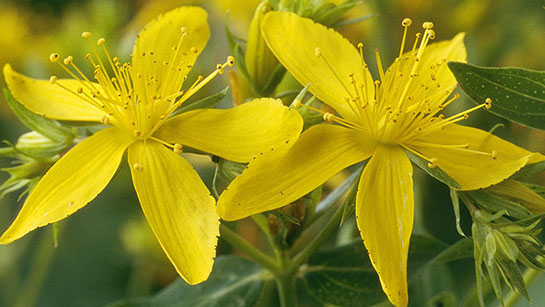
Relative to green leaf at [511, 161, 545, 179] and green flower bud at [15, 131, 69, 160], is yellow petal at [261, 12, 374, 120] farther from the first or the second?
green flower bud at [15, 131, 69, 160]

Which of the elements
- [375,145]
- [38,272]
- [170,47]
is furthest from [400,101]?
[38,272]

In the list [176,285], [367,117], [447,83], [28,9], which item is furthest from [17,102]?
[28,9]

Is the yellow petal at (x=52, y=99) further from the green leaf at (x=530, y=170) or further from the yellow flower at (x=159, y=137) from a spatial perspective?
the green leaf at (x=530, y=170)

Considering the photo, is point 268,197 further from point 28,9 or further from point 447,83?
point 28,9

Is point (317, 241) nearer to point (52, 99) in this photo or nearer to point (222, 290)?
point (222, 290)

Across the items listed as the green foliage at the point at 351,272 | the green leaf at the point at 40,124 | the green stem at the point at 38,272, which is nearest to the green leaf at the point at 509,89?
the green foliage at the point at 351,272

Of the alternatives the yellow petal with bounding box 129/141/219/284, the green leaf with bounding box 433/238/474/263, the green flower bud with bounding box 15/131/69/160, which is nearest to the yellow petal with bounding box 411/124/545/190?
the green leaf with bounding box 433/238/474/263

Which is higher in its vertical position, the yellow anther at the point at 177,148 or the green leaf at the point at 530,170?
the yellow anther at the point at 177,148
